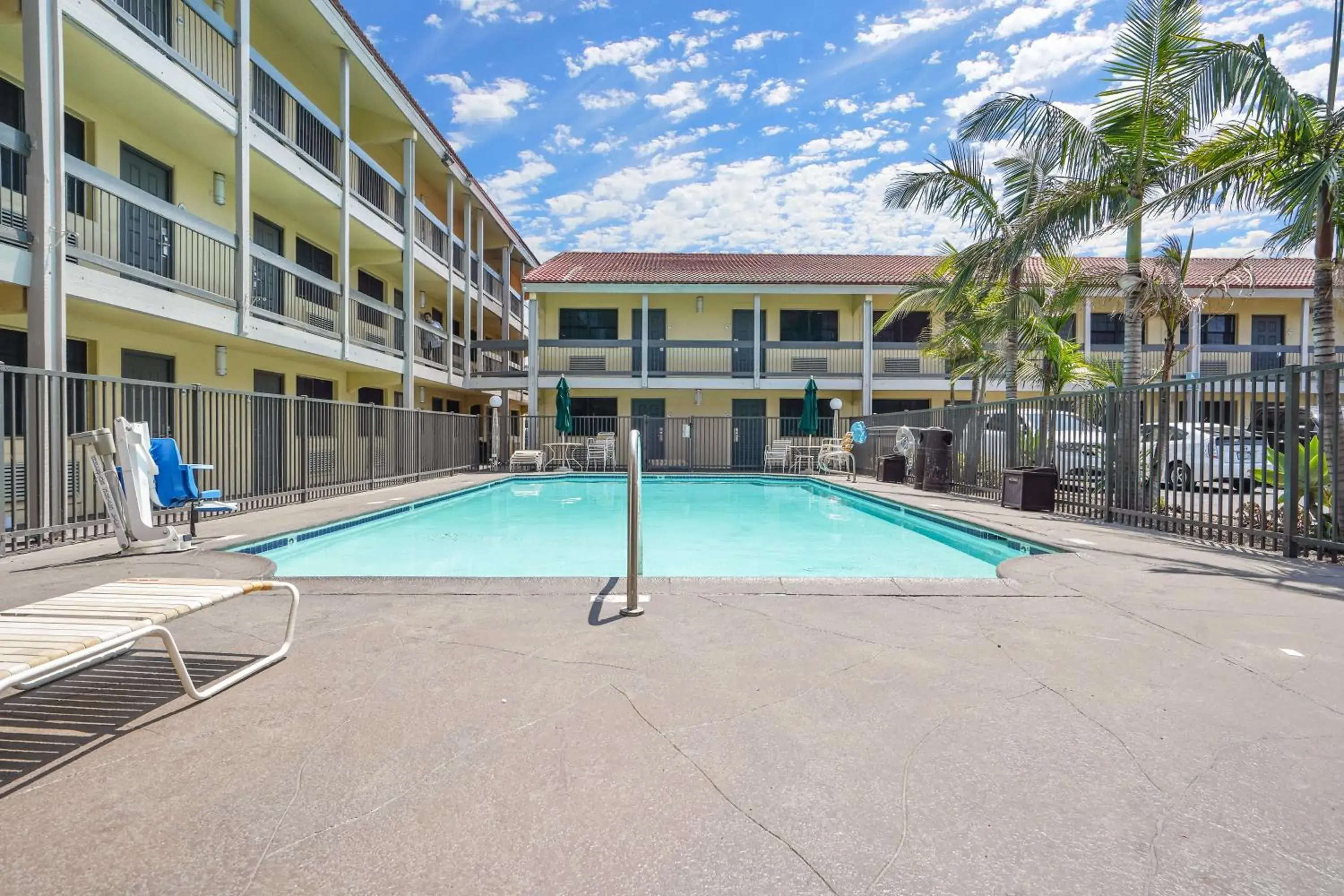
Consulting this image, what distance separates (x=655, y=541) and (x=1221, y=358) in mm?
25593

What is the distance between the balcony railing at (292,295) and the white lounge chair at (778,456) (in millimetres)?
12565

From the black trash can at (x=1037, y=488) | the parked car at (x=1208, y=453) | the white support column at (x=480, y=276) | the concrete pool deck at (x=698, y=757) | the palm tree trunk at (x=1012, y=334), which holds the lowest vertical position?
the concrete pool deck at (x=698, y=757)

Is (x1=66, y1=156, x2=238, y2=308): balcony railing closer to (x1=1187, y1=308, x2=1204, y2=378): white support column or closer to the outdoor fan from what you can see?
the outdoor fan

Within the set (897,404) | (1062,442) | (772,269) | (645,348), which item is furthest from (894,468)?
(772,269)

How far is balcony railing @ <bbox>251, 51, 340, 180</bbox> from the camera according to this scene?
12.2 m

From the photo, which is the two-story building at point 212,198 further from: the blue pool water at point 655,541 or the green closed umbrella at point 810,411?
the green closed umbrella at point 810,411

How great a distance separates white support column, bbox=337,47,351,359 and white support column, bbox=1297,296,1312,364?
29.0 meters

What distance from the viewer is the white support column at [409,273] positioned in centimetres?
1736

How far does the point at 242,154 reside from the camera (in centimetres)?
A: 1109

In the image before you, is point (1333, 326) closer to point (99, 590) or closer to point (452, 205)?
point (99, 590)

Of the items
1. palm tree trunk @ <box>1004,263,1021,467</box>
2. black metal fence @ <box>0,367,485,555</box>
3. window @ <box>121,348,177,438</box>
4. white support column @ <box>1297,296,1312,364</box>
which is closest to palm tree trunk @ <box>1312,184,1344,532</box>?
palm tree trunk @ <box>1004,263,1021,467</box>

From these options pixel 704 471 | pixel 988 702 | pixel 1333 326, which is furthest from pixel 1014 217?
pixel 988 702

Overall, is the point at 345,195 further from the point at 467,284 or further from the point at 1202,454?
the point at 1202,454

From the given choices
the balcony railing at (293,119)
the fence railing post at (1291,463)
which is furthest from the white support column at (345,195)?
the fence railing post at (1291,463)
